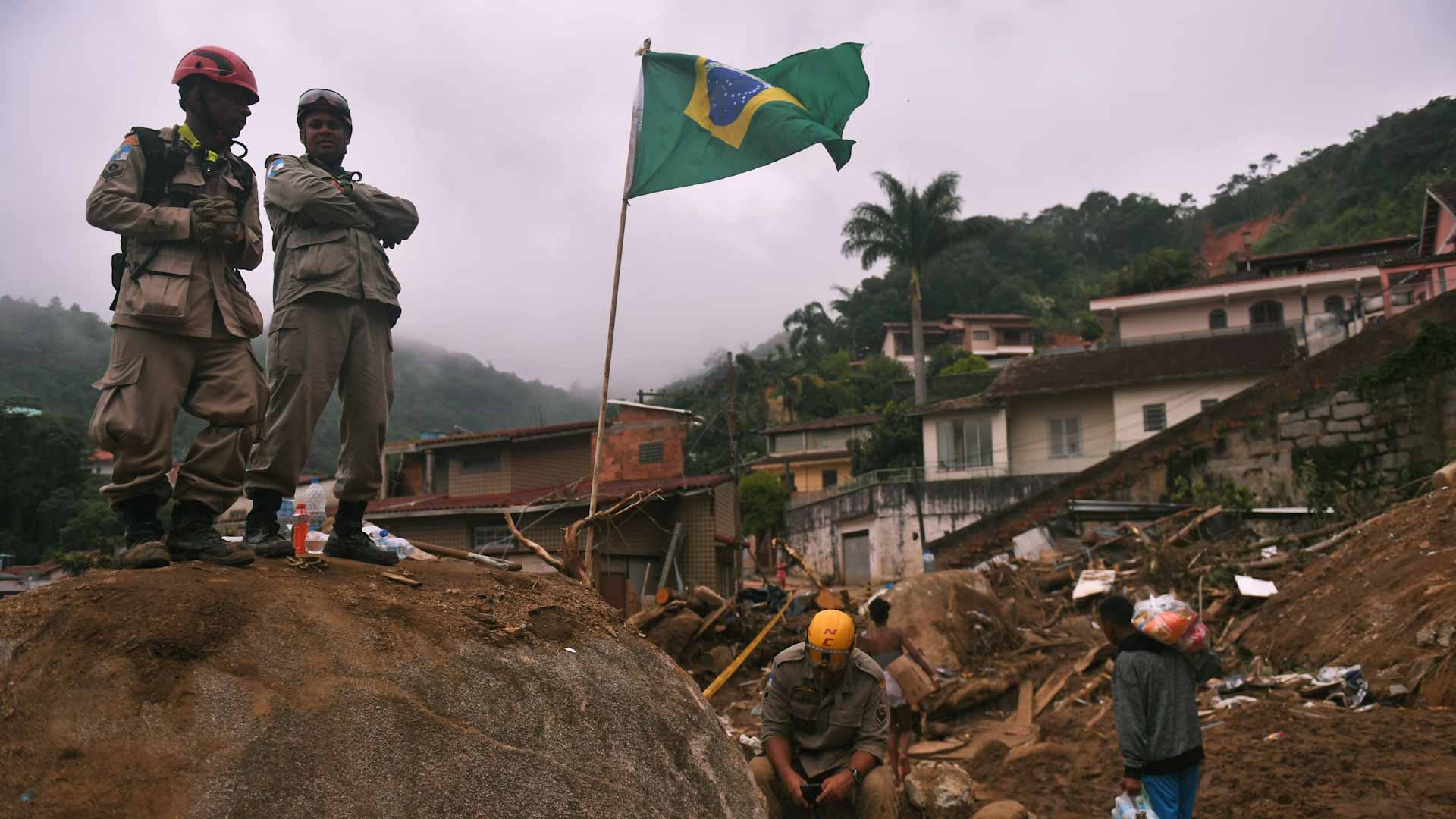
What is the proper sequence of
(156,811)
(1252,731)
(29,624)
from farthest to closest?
(1252,731), (29,624), (156,811)

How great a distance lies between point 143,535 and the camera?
387cm

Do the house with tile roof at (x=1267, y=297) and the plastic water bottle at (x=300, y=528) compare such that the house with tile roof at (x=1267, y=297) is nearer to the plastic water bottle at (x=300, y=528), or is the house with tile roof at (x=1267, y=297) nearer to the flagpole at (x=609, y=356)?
the flagpole at (x=609, y=356)

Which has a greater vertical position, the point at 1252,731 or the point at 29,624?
the point at 29,624

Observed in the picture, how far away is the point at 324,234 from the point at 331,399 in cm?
113

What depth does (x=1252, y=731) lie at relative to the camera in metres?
7.85

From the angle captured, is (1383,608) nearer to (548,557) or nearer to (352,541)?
(548,557)

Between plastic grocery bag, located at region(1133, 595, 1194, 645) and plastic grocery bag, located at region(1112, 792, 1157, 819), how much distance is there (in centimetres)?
79

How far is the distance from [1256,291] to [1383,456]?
24.6m

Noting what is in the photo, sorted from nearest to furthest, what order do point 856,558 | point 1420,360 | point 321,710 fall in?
point 321,710, point 1420,360, point 856,558

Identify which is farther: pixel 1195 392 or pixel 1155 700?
pixel 1195 392

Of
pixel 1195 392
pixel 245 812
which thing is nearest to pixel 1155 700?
pixel 245 812

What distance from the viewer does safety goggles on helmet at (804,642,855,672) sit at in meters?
4.72

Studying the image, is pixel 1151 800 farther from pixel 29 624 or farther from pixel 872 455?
pixel 872 455

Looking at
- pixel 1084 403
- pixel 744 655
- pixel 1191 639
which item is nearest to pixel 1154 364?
pixel 1084 403
